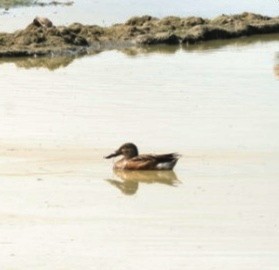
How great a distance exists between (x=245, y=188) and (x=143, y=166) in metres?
1.52

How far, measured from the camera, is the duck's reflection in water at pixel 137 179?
11820mm

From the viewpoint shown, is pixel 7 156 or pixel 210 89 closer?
pixel 7 156

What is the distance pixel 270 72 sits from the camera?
753 inches

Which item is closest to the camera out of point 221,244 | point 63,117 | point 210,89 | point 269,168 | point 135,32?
point 221,244

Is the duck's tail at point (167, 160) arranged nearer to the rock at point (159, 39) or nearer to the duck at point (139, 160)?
the duck at point (139, 160)

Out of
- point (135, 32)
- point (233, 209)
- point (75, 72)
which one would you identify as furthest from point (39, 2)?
point (233, 209)

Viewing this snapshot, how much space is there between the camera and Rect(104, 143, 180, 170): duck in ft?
40.3

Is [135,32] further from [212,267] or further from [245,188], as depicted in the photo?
[212,267]

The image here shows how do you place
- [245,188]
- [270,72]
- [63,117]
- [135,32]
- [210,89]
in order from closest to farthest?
[245,188] < [63,117] < [210,89] < [270,72] < [135,32]

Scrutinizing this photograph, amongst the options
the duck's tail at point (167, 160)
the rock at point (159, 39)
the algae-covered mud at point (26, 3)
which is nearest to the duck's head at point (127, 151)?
the duck's tail at point (167, 160)

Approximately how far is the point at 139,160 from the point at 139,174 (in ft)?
0.64

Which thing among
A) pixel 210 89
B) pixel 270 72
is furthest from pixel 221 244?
pixel 270 72

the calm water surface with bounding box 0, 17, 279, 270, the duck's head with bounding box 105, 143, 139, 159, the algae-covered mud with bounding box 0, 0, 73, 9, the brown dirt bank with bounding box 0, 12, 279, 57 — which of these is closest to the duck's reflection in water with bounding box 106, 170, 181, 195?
the calm water surface with bounding box 0, 17, 279, 270

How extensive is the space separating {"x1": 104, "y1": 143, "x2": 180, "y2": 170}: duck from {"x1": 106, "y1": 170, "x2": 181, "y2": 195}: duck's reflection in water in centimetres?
7
